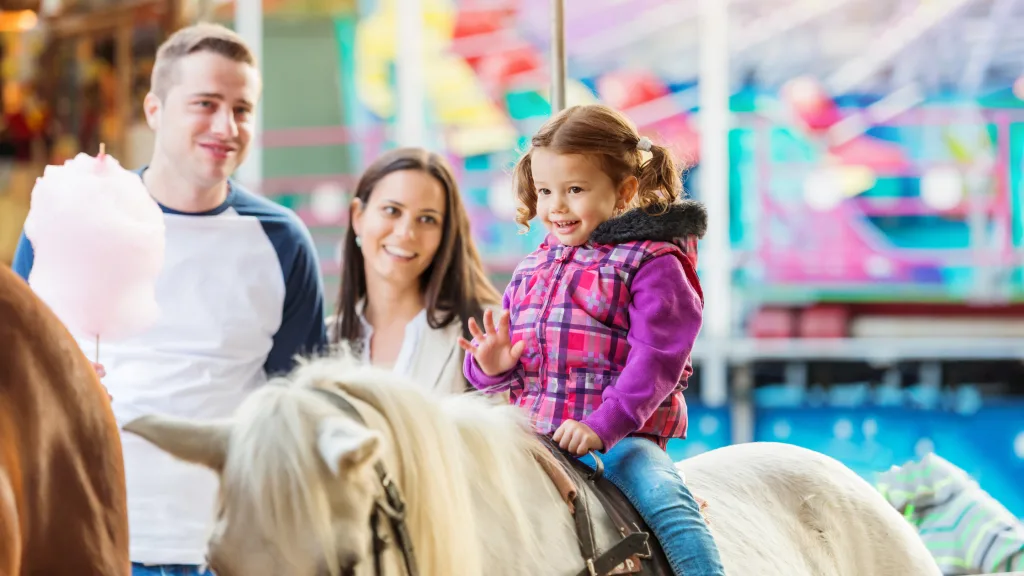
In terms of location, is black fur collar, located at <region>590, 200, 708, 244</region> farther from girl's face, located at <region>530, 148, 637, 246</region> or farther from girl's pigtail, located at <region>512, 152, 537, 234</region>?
girl's pigtail, located at <region>512, 152, 537, 234</region>

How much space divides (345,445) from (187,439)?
223mm

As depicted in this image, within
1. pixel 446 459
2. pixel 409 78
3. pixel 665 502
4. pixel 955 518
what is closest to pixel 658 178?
pixel 665 502

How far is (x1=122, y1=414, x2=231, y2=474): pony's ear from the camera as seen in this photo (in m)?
1.18

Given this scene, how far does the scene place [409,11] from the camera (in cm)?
639

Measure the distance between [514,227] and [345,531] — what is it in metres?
5.70

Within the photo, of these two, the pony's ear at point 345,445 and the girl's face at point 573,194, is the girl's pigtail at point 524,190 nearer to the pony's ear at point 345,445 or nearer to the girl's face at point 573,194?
the girl's face at point 573,194

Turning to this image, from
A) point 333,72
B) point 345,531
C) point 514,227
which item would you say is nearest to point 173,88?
point 345,531

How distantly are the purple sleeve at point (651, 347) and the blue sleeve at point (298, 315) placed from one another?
A: 83 cm

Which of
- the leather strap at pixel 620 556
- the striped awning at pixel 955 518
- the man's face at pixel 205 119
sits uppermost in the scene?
the man's face at pixel 205 119

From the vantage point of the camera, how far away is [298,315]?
2.18 m

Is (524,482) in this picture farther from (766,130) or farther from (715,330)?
(766,130)

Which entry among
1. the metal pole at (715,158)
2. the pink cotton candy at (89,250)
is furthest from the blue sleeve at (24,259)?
the metal pole at (715,158)

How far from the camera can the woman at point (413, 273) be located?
87.7 inches

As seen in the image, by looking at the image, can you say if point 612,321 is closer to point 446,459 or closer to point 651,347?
point 651,347
